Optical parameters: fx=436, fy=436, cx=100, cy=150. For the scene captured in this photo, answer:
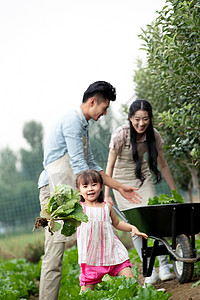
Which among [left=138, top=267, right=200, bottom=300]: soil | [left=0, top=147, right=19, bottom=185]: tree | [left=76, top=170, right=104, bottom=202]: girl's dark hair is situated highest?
[left=0, top=147, right=19, bottom=185]: tree

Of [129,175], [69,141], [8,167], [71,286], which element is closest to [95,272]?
[69,141]

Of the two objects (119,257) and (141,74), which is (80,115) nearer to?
(119,257)

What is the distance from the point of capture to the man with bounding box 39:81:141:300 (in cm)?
332

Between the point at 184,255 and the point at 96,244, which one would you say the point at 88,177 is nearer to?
the point at 96,244

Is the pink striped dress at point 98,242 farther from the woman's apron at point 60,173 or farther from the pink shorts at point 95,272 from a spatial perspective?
the woman's apron at point 60,173

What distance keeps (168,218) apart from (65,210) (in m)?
1.28

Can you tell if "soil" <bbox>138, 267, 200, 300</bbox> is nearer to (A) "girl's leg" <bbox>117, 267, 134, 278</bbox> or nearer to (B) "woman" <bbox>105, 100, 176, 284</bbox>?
(B) "woman" <bbox>105, 100, 176, 284</bbox>

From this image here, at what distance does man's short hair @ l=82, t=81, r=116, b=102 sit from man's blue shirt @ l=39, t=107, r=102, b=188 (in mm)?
155

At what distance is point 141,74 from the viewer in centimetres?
643

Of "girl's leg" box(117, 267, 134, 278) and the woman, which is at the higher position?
the woman

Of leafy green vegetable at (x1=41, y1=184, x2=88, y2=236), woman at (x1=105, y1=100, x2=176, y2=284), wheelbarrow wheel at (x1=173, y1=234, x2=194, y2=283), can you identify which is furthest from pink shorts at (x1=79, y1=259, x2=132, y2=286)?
woman at (x1=105, y1=100, x2=176, y2=284)

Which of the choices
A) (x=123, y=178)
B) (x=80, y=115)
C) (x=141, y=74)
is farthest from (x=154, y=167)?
(x=141, y=74)

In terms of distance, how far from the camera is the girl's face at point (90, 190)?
321 cm

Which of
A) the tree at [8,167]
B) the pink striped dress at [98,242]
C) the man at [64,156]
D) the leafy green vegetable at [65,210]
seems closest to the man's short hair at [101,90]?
the man at [64,156]
